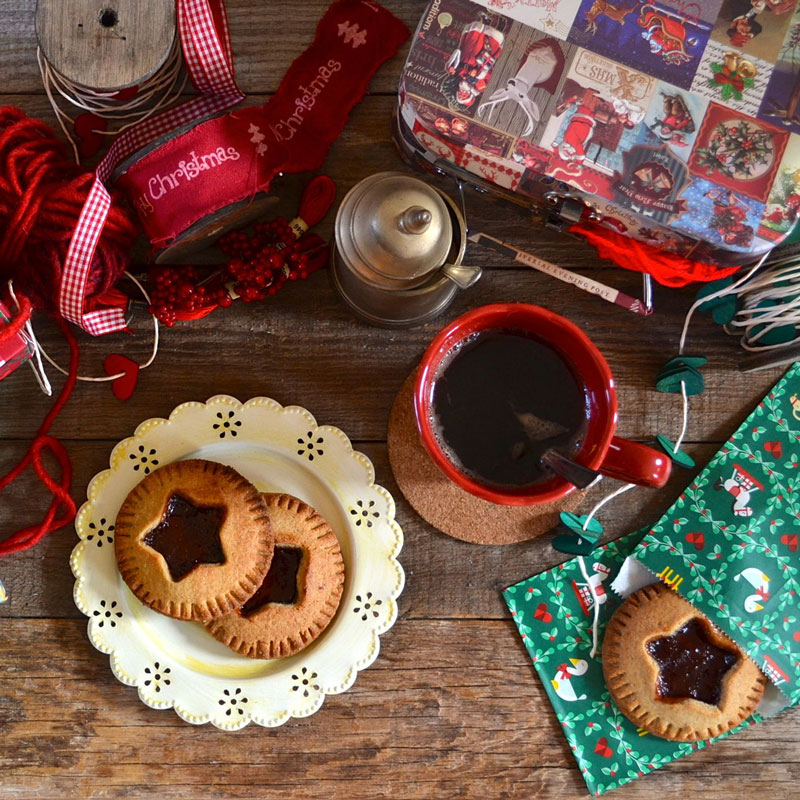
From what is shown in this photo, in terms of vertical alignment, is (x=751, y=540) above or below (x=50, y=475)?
above

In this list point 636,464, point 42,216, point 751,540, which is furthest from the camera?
point 751,540

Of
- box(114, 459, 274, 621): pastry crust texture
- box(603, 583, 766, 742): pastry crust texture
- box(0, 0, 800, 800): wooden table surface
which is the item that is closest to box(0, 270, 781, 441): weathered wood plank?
box(0, 0, 800, 800): wooden table surface

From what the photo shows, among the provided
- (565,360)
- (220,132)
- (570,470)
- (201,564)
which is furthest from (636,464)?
(220,132)

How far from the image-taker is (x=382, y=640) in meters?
1.00

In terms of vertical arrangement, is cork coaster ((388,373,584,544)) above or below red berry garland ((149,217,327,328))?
below

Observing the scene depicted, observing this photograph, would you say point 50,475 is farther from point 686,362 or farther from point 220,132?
point 686,362

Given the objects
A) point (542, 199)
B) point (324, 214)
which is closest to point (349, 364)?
point (324, 214)

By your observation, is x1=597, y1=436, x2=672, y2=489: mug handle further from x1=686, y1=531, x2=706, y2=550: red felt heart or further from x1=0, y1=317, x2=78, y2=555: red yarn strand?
x1=0, y1=317, x2=78, y2=555: red yarn strand

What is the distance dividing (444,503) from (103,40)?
68cm

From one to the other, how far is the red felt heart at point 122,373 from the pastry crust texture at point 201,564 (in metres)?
0.14

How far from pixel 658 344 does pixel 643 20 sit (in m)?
0.38

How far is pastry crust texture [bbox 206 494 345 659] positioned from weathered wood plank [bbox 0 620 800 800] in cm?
12

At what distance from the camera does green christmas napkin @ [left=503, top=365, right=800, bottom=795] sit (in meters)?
0.97

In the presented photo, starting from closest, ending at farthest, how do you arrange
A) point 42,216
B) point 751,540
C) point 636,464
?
point 636,464, point 42,216, point 751,540
